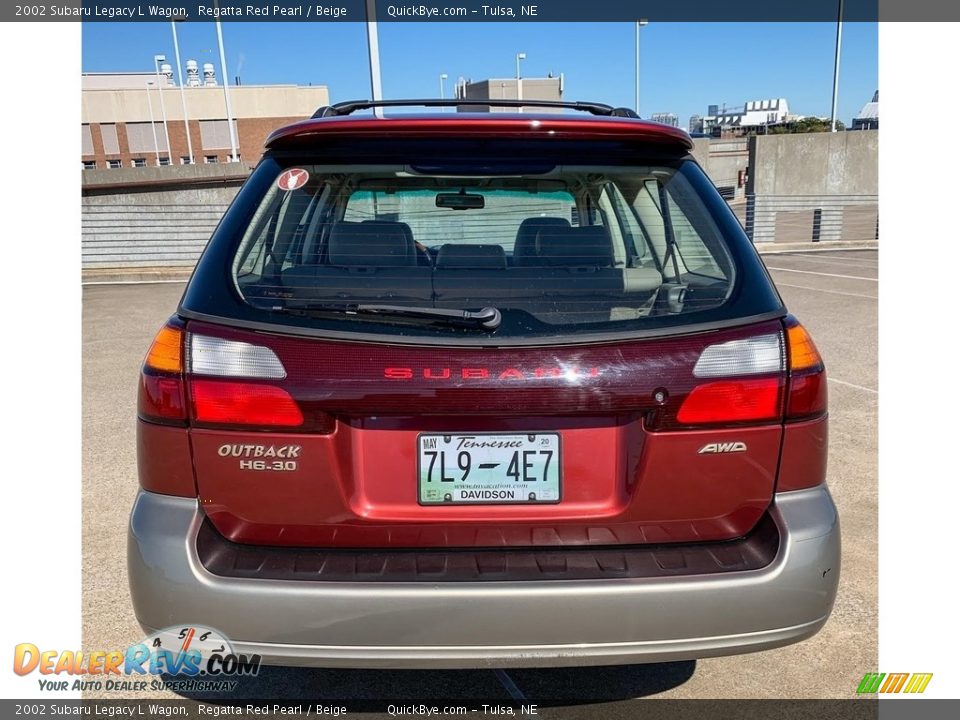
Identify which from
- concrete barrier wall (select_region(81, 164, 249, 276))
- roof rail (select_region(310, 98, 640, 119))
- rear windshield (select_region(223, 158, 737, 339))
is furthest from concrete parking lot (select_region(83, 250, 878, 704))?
concrete barrier wall (select_region(81, 164, 249, 276))

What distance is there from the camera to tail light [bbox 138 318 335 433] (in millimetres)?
1888

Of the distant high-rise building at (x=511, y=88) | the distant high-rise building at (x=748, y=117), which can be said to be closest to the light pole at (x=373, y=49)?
the distant high-rise building at (x=511, y=88)

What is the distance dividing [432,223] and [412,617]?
59.9 inches

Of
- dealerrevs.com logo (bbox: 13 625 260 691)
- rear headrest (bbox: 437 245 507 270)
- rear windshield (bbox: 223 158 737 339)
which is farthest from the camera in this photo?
dealerrevs.com logo (bbox: 13 625 260 691)

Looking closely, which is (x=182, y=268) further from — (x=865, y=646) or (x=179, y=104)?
(x=179, y=104)

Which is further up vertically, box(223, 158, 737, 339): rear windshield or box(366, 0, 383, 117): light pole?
box(366, 0, 383, 117): light pole

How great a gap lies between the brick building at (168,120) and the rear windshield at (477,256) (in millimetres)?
59253

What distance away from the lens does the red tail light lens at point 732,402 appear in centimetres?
191

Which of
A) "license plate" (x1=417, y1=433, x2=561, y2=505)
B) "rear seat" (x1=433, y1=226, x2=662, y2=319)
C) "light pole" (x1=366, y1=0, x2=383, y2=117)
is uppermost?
"light pole" (x1=366, y1=0, x2=383, y2=117)

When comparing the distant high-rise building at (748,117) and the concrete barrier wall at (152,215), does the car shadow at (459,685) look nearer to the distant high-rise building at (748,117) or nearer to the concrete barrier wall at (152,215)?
the concrete barrier wall at (152,215)

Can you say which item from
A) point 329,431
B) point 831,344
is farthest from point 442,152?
point 831,344

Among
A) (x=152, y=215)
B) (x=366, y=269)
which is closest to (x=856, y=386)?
(x=366, y=269)

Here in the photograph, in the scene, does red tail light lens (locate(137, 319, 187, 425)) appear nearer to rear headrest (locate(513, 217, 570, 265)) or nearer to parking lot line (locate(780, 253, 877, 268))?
rear headrest (locate(513, 217, 570, 265))
